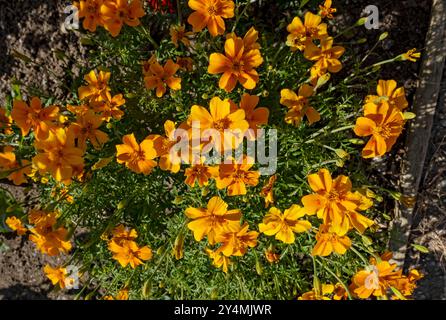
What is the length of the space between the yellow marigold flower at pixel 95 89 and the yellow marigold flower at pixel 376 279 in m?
1.51

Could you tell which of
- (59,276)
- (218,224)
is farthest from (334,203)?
(59,276)

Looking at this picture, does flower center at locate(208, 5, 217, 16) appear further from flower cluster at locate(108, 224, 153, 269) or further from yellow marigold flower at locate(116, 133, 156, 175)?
flower cluster at locate(108, 224, 153, 269)

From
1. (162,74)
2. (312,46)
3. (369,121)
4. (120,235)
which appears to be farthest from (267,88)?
(120,235)

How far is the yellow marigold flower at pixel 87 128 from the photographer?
187cm

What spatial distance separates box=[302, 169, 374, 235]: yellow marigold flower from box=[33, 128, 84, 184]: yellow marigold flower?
962 mm

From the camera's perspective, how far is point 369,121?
1.76m

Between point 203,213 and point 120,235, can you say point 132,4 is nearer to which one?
point 203,213

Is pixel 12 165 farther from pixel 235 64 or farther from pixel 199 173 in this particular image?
pixel 235 64

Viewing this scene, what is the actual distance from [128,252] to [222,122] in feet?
3.00

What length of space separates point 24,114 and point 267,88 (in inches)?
50.5

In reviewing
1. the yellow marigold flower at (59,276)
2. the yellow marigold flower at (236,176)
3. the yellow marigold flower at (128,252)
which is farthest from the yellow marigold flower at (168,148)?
the yellow marigold flower at (59,276)

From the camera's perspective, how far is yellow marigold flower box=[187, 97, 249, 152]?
5.53 feet

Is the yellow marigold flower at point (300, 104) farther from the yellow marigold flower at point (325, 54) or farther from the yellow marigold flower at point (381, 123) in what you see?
the yellow marigold flower at point (381, 123)

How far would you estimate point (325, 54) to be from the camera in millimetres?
2070
